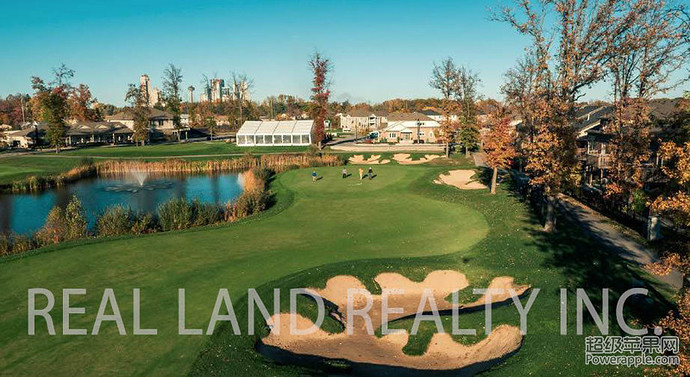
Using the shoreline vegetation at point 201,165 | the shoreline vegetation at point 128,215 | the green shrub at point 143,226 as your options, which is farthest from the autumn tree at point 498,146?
the green shrub at point 143,226

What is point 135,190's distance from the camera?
47.3 meters

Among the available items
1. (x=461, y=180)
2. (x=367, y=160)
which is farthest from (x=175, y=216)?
(x=367, y=160)

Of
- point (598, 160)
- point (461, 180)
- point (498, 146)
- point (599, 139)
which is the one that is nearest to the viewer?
point (498, 146)

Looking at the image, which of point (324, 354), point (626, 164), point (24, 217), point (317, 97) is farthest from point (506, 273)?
point (317, 97)

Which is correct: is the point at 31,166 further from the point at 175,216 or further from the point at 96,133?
the point at 175,216

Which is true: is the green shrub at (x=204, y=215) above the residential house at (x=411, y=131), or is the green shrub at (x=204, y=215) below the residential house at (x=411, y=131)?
below

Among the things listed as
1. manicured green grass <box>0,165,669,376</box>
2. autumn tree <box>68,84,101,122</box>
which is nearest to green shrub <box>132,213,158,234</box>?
manicured green grass <box>0,165,669,376</box>

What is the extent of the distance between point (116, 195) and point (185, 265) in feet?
95.8

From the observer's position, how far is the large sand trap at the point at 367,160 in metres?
61.6

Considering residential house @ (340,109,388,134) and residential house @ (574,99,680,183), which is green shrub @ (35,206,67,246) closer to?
residential house @ (574,99,680,183)

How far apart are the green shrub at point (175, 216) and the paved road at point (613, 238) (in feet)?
84.3

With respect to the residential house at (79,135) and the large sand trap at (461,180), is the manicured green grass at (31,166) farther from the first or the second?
the large sand trap at (461,180)

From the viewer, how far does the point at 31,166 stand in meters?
61.4

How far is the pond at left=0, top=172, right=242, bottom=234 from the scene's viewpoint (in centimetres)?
3571
